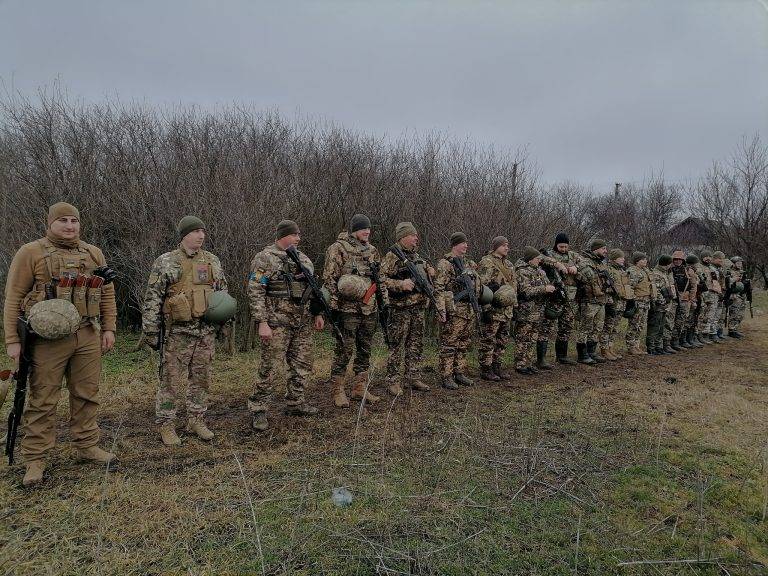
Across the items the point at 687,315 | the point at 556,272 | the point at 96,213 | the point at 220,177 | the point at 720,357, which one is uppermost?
the point at 220,177

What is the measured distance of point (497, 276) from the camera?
7.23 m

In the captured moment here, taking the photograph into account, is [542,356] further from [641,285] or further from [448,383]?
[641,285]

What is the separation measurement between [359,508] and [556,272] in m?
6.02

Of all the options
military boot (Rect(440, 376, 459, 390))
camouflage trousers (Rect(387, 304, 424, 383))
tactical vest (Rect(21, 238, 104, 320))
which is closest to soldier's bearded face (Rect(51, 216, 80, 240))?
tactical vest (Rect(21, 238, 104, 320))

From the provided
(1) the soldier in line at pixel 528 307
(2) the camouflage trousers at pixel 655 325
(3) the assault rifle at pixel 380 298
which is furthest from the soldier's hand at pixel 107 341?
(2) the camouflage trousers at pixel 655 325

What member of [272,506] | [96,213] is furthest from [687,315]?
[96,213]

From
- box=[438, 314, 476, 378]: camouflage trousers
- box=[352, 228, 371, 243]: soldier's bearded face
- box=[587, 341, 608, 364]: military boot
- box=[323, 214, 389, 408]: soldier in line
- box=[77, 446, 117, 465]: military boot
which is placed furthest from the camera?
box=[587, 341, 608, 364]: military boot

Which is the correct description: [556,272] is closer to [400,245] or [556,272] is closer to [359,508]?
[400,245]

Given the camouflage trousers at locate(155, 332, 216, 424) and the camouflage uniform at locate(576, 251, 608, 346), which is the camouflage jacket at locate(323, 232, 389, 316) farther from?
the camouflage uniform at locate(576, 251, 608, 346)

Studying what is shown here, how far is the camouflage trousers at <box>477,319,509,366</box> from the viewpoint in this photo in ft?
23.6

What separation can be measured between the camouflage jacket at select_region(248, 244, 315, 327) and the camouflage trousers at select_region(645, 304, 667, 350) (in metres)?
8.32

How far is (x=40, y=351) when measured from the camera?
144 inches

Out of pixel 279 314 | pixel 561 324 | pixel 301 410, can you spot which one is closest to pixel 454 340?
pixel 301 410

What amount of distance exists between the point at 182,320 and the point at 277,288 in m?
1.01
